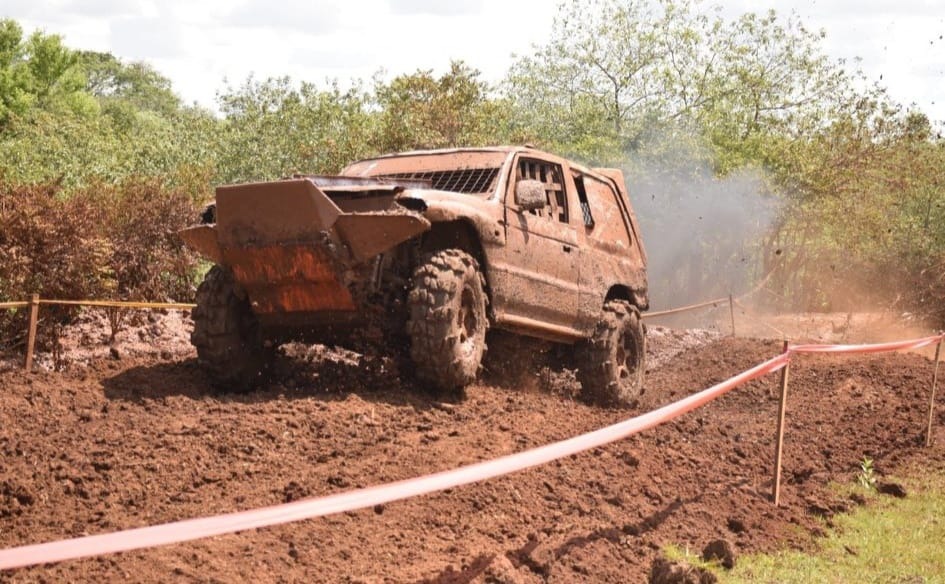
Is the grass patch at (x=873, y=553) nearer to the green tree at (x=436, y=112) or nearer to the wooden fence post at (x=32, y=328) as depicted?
the wooden fence post at (x=32, y=328)

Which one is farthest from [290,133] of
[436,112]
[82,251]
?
[82,251]

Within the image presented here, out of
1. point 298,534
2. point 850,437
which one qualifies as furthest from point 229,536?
point 850,437

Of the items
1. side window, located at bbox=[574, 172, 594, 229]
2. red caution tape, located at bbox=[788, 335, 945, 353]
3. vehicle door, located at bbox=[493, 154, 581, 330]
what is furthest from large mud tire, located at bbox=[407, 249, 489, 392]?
side window, located at bbox=[574, 172, 594, 229]

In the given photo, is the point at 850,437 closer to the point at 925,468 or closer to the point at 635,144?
the point at 925,468

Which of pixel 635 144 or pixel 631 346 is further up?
pixel 635 144

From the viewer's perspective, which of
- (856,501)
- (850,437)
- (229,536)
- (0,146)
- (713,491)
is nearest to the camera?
(229,536)

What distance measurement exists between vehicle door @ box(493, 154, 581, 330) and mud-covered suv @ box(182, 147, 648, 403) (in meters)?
0.02

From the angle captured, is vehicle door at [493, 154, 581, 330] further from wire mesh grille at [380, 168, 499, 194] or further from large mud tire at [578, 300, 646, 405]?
large mud tire at [578, 300, 646, 405]

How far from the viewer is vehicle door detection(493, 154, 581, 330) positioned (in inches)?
400

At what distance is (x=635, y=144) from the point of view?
30.2 m

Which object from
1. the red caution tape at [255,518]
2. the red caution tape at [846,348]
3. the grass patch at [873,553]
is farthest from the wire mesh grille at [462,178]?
the red caution tape at [255,518]

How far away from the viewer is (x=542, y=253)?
34.7 ft

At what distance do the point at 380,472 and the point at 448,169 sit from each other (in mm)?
4218

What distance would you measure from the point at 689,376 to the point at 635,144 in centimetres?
1475
